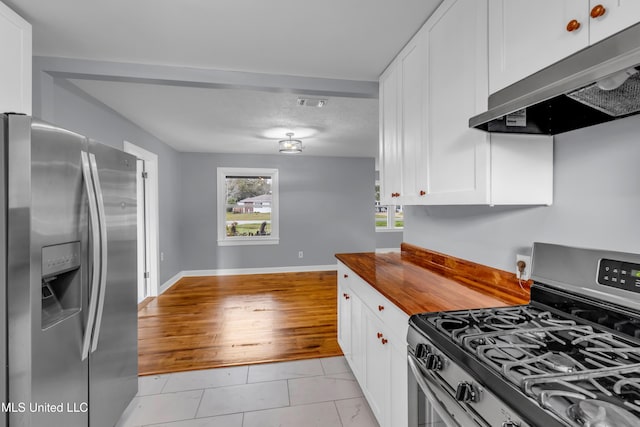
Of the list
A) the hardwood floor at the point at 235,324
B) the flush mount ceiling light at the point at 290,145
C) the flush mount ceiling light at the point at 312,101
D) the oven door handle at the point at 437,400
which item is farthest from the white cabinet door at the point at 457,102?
the flush mount ceiling light at the point at 290,145

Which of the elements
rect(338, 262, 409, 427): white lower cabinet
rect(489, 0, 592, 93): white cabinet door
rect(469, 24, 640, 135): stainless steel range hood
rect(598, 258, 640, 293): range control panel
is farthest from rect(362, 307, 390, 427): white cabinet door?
rect(489, 0, 592, 93): white cabinet door

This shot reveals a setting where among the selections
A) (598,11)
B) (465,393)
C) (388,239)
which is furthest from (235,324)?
(388,239)

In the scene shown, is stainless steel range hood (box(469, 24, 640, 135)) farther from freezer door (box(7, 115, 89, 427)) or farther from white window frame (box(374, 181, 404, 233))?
white window frame (box(374, 181, 404, 233))

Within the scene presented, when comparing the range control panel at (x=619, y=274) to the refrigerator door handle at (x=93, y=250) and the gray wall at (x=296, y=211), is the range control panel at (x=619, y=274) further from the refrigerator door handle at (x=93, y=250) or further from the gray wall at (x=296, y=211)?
the gray wall at (x=296, y=211)

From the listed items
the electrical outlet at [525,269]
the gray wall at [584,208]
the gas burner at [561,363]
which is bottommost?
the gas burner at [561,363]

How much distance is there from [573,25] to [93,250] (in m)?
2.08

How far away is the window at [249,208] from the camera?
5.76 m

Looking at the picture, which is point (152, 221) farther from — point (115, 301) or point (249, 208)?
point (115, 301)

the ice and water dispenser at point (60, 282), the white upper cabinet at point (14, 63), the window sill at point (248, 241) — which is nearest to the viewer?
the ice and water dispenser at point (60, 282)

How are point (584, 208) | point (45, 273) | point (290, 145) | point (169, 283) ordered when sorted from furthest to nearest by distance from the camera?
point (169, 283)
point (290, 145)
point (45, 273)
point (584, 208)

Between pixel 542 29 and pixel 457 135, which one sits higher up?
pixel 542 29

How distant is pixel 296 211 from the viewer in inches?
235

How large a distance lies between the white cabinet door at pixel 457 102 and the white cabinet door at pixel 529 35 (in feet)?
0.21

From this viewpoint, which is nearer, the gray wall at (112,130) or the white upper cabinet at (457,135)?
the white upper cabinet at (457,135)
